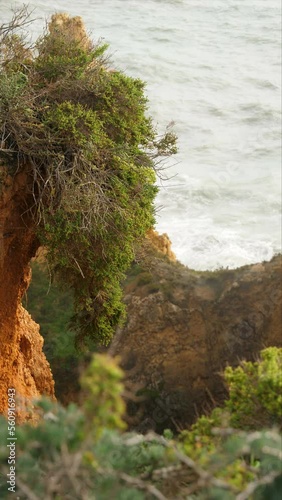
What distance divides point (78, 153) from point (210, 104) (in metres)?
37.3

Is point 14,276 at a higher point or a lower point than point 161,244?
higher

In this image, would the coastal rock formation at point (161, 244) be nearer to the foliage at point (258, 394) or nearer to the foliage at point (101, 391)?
the foliage at point (258, 394)

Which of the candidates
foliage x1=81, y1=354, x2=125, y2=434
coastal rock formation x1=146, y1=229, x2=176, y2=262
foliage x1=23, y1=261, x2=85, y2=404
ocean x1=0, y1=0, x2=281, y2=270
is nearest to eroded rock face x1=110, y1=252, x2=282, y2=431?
foliage x1=23, y1=261, x2=85, y2=404

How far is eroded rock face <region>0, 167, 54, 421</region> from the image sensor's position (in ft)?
44.7

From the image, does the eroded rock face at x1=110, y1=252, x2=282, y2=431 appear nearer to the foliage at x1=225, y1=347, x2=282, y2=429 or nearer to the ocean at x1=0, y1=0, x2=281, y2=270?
the ocean at x1=0, y1=0, x2=281, y2=270

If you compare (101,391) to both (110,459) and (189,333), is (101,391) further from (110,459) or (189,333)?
(189,333)

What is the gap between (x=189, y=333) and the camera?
79.1 feet

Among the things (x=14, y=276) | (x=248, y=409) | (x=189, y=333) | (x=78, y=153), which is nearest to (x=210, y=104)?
(x=189, y=333)

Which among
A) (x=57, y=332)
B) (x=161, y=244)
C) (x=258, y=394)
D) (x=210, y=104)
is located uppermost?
(x=210, y=104)

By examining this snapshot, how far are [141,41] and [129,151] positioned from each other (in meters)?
41.1

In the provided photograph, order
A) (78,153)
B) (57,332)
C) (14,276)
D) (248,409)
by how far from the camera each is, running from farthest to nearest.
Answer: (57,332) → (14,276) → (78,153) → (248,409)

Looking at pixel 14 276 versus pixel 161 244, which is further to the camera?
pixel 161 244

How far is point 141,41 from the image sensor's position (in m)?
54.0

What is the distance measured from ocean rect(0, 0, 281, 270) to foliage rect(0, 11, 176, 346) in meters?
18.8
